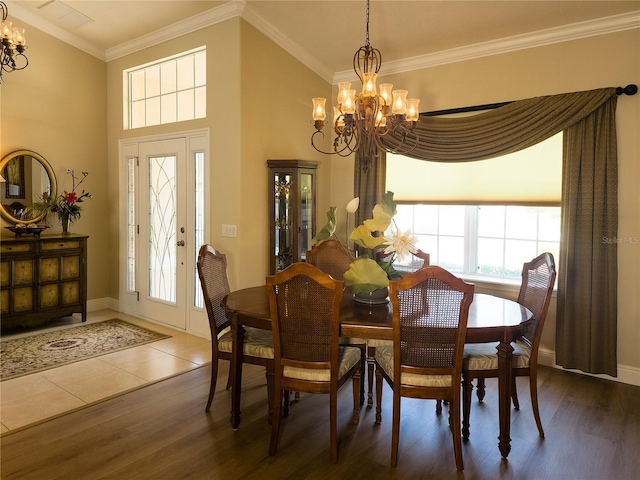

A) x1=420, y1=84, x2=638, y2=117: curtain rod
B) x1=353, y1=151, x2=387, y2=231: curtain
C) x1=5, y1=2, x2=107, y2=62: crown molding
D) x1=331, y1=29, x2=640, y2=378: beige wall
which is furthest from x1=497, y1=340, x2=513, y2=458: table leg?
x1=5, y1=2, x2=107, y2=62: crown molding

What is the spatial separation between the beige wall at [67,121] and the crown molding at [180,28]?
0.44 m

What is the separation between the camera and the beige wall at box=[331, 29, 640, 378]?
3.47 metres

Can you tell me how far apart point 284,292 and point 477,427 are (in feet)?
5.01

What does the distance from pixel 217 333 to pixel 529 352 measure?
199 centimetres

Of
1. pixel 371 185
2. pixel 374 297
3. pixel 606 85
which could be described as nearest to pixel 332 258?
pixel 374 297

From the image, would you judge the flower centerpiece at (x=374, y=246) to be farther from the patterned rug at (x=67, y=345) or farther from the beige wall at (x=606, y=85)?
the patterned rug at (x=67, y=345)

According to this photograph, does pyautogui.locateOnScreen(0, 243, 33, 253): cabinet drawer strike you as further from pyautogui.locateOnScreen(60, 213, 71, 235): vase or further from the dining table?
the dining table

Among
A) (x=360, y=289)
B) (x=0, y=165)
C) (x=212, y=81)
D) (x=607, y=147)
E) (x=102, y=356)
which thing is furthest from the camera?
(x=0, y=165)

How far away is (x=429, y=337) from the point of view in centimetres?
232

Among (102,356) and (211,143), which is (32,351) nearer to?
(102,356)

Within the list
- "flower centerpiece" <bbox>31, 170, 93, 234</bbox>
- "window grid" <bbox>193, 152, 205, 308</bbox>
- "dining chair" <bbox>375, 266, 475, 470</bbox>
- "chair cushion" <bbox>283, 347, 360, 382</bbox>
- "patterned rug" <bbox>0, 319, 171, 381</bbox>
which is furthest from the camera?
"flower centerpiece" <bbox>31, 170, 93, 234</bbox>

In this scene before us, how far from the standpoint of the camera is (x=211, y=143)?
438 cm

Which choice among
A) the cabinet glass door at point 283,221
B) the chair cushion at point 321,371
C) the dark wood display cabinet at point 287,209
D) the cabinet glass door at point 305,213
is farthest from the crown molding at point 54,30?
the chair cushion at point 321,371

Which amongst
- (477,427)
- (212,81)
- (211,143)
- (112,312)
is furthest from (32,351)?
(477,427)
